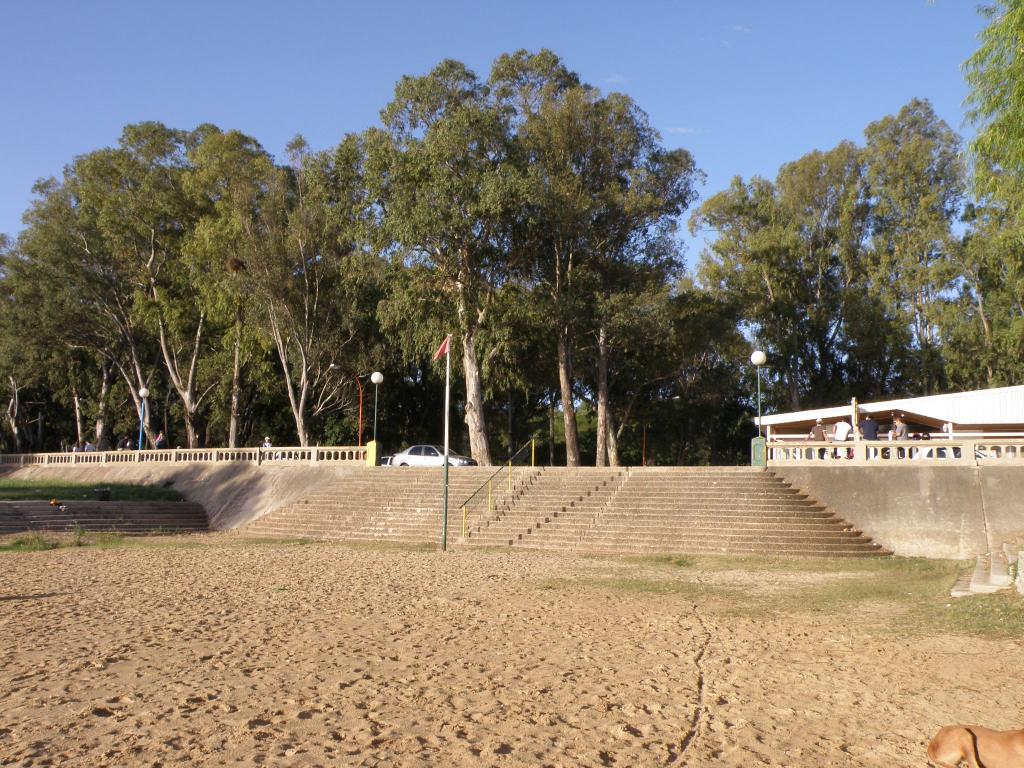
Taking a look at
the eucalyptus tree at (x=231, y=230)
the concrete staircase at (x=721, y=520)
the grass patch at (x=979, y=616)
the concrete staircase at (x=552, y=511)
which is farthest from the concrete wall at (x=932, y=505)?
the eucalyptus tree at (x=231, y=230)

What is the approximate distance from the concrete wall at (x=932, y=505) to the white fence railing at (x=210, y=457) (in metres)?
17.2

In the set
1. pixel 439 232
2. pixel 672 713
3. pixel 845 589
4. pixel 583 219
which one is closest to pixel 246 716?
pixel 672 713

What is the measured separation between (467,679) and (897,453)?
16975 millimetres

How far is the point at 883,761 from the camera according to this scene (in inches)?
239

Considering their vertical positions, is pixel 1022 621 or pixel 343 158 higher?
pixel 343 158

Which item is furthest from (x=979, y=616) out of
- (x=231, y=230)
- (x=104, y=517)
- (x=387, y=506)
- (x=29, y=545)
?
(x=231, y=230)

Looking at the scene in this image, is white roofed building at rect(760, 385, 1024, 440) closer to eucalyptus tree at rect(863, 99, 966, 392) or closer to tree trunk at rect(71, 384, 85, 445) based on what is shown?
eucalyptus tree at rect(863, 99, 966, 392)

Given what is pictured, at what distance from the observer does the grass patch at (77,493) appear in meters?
31.1

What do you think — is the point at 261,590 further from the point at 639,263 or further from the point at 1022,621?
the point at 639,263

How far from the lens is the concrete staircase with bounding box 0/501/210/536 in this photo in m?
26.8

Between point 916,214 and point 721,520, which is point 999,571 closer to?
point 721,520

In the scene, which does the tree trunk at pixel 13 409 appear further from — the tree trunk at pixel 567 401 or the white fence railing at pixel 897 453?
the white fence railing at pixel 897 453

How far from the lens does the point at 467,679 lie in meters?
8.34

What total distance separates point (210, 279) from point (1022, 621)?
36.0 metres
